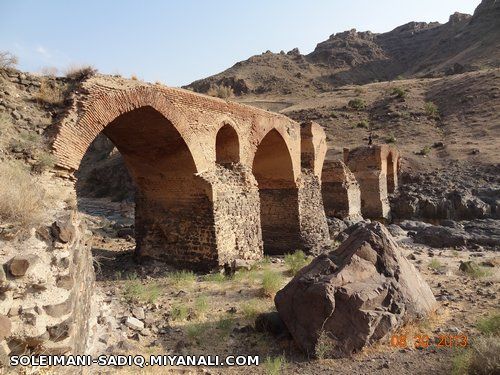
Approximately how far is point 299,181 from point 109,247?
18.9ft

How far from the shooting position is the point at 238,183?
8.66 m

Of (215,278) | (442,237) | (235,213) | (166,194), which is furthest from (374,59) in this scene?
(215,278)

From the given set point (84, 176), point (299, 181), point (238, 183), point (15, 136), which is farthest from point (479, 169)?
point (84, 176)

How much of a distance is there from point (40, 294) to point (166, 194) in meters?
5.42

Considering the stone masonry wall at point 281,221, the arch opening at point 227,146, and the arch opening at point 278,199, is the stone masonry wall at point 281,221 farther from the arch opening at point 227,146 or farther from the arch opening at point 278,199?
the arch opening at point 227,146

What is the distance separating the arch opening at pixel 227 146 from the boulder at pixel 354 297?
4.51 metres

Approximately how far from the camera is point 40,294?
9.34 ft

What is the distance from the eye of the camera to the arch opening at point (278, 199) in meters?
11.0

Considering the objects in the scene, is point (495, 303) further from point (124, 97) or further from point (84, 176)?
point (84, 176)

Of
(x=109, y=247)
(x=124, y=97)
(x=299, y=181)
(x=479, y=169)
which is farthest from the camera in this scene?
(x=479, y=169)

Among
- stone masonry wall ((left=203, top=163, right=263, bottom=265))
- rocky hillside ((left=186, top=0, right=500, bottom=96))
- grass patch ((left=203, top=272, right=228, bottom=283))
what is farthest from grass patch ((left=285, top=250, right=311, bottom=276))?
rocky hillside ((left=186, top=0, right=500, bottom=96))

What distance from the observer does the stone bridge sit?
5852mm

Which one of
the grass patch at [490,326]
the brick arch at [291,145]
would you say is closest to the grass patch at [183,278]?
the brick arch at [291,145]

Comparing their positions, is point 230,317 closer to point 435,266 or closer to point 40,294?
point 40,294
